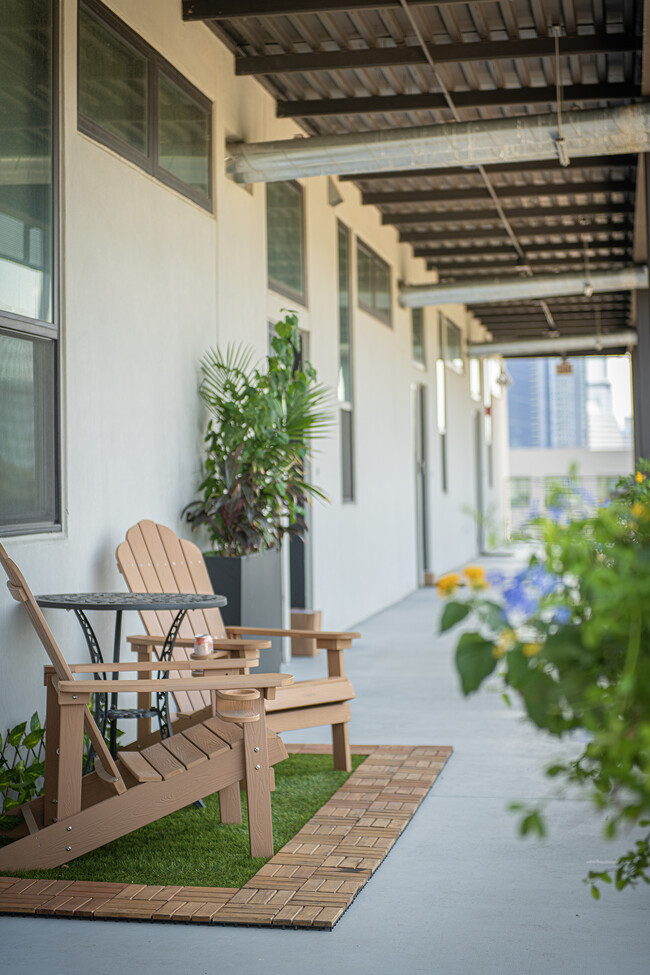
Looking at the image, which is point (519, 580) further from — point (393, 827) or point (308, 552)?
point (308, 552)

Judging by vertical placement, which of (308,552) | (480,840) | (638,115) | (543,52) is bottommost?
(480,840)

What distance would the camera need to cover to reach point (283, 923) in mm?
2732

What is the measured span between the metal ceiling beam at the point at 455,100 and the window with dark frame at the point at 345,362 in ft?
6.29

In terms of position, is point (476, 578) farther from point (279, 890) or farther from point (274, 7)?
point (274, 7)

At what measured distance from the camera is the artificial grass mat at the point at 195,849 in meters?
3.12

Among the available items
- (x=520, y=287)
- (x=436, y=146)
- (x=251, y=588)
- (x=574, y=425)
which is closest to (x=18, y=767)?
(x=251, y=588)

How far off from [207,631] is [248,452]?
1216 millimetres

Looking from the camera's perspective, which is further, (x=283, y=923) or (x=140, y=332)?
(x=140, y=332)

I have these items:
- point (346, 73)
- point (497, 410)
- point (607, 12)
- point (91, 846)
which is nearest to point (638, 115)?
point (607, 12)

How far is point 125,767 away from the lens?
3336mm

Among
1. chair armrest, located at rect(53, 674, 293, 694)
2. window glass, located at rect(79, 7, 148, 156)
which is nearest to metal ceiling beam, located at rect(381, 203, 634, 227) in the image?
window glass, located at rect(79, 7, 148, 156)

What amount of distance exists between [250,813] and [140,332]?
246 cm

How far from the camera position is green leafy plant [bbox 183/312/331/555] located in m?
5.53

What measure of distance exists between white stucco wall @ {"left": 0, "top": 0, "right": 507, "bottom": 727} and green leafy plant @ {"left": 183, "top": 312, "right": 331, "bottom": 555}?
123 mm
